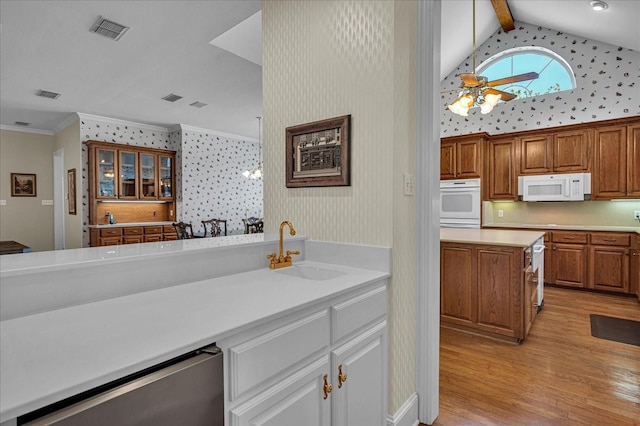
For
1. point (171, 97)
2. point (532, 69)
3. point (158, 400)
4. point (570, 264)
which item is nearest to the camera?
point (158, 400)

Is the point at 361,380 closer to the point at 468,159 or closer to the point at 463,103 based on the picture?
the point at 463,103

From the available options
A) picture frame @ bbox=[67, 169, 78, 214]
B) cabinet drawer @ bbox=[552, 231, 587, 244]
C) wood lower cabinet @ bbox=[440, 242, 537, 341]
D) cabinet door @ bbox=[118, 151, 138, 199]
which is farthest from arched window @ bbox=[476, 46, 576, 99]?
picture frame @ bbox=[67, 169, 78, 214]

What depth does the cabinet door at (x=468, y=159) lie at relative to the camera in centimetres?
523

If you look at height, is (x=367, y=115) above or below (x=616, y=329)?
above

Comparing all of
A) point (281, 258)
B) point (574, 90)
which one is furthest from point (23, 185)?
point (574, 90)

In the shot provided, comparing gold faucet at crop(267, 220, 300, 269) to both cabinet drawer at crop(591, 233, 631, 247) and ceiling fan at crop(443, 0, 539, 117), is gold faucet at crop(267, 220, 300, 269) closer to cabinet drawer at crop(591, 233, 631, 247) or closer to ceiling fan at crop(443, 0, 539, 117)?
ceiling fan at crop(443, 0, 539, 117)

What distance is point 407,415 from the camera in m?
1.82

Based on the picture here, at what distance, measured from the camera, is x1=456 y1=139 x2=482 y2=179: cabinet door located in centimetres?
523

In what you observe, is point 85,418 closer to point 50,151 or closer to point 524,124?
point 524,124

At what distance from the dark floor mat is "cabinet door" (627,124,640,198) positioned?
6.28 ft

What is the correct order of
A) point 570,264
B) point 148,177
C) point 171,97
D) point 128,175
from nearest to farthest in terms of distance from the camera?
point 570,264
point 171,97
point 128,175
point 148,177

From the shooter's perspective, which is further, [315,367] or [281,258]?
[281,258]

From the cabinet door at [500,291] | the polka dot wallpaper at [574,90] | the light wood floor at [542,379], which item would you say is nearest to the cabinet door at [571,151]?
the polka dot wallpaper at [574,90]

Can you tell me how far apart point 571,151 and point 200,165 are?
6366 mm
